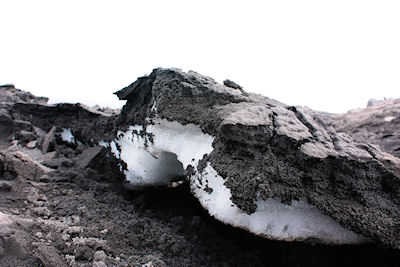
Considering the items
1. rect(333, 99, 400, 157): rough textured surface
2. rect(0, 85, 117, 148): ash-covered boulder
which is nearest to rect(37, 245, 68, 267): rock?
rect(0, 85, 117, 148): ash-covered boulder

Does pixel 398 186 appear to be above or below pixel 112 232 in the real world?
above

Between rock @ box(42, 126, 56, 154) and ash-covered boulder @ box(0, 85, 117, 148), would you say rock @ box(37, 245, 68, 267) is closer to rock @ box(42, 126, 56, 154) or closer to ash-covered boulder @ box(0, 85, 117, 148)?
ash-covered boulder @ box(0, 85, 117, 148)

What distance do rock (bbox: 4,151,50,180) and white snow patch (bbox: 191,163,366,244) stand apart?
179cm

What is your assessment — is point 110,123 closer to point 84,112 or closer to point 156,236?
point 84,112

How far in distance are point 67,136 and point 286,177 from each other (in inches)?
126

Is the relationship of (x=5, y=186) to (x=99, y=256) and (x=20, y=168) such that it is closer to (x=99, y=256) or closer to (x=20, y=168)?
(x=20, y=168)

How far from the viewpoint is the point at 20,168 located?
2.59 meters

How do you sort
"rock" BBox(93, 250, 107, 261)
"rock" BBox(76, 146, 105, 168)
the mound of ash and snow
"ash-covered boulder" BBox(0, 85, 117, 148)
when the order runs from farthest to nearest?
"ash-covered boulder" BBox(0, 85, 117, 148), "rock" BBox(76, 146, 105, 168), the mound of ash and snow, "rock" BBox(93, 250, 107, 261)

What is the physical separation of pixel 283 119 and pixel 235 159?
499 millimetres

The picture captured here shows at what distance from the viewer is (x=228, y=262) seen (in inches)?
84.7

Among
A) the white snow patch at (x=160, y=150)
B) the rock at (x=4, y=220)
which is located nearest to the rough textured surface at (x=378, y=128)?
the white snow patch at (x=160, y=150)

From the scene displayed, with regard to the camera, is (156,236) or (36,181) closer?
(156,236)

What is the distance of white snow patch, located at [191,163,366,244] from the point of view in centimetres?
197

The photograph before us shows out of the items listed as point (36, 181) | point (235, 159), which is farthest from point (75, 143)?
point (235, 159)
